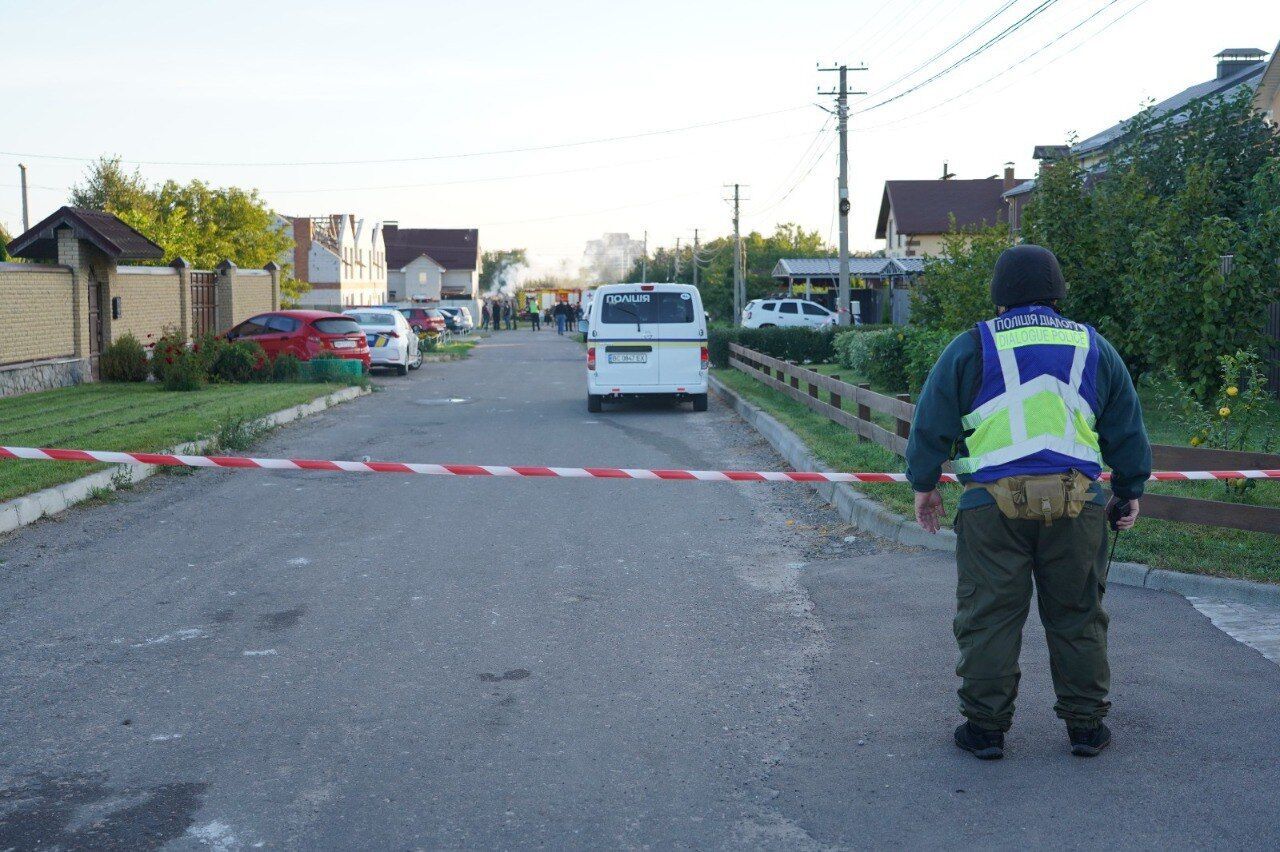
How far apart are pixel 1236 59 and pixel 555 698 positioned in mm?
40543

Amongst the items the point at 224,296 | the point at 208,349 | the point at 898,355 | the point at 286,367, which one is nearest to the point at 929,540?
the point at 898,355

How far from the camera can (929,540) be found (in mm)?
8234

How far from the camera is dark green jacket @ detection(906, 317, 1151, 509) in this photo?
4543mm

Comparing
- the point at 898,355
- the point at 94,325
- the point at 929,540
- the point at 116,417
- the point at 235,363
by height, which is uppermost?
the point at 94,325

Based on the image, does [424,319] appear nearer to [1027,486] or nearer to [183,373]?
[183,373]

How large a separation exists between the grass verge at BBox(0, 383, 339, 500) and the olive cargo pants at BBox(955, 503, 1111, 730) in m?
7.45

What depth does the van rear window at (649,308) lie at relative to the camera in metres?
18.9

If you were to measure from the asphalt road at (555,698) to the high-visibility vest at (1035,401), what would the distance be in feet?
3.46

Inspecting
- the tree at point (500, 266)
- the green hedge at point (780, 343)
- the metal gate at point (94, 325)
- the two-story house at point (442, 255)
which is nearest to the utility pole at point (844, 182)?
the green hedge at point (780, 343)

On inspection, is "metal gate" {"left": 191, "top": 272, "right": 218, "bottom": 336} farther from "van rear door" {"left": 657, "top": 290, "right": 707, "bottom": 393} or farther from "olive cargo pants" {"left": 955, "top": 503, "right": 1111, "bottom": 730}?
"olive cargo pants" {"left": 955, "top": 503, "right": 1111, "bottom": 730}

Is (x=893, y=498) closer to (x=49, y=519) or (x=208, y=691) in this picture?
(x=208, y=691)

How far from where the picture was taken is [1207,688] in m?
5.25

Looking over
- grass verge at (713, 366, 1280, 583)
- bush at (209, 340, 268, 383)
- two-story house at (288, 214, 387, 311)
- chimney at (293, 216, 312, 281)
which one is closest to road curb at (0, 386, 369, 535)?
grass verge at (713, 366, 1280, 583)

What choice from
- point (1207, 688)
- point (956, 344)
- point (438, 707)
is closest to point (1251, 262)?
point (1207, 688)
